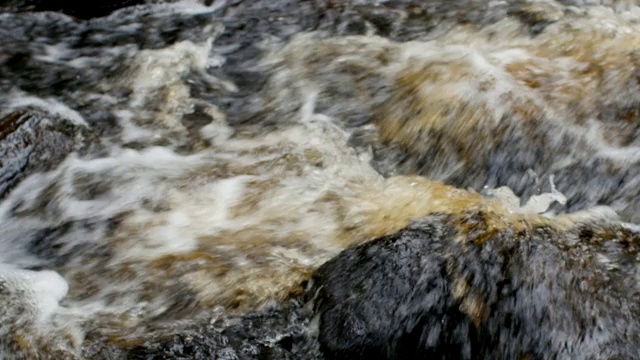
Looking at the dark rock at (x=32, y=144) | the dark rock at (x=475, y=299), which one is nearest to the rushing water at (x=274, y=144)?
the dark rock at (x=32, y=144)

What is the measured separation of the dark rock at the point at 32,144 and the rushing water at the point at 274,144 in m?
0.01

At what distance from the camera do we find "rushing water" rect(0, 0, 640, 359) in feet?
11.5

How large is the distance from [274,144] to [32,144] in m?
1.23

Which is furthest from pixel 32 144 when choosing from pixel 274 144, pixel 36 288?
pixel 274 144

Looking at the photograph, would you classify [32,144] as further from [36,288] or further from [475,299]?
[475,299]

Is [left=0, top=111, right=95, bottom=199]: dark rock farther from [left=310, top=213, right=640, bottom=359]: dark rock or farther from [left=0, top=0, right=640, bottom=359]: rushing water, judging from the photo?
[left=310, top=213, right=640, bottom=359]: dark rock

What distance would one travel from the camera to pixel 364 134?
446 centimetres

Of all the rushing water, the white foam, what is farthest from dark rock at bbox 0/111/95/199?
the white foam

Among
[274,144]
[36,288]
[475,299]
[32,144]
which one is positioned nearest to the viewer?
[475,299]

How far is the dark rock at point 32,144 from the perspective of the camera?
4.19 meters

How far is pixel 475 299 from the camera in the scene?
307 cm

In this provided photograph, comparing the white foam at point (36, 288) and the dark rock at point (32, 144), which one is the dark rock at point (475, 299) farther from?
the dark rock at point (32, 144)

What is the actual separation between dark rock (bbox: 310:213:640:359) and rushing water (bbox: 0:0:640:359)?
0.70ft

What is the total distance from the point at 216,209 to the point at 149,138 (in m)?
0.84
